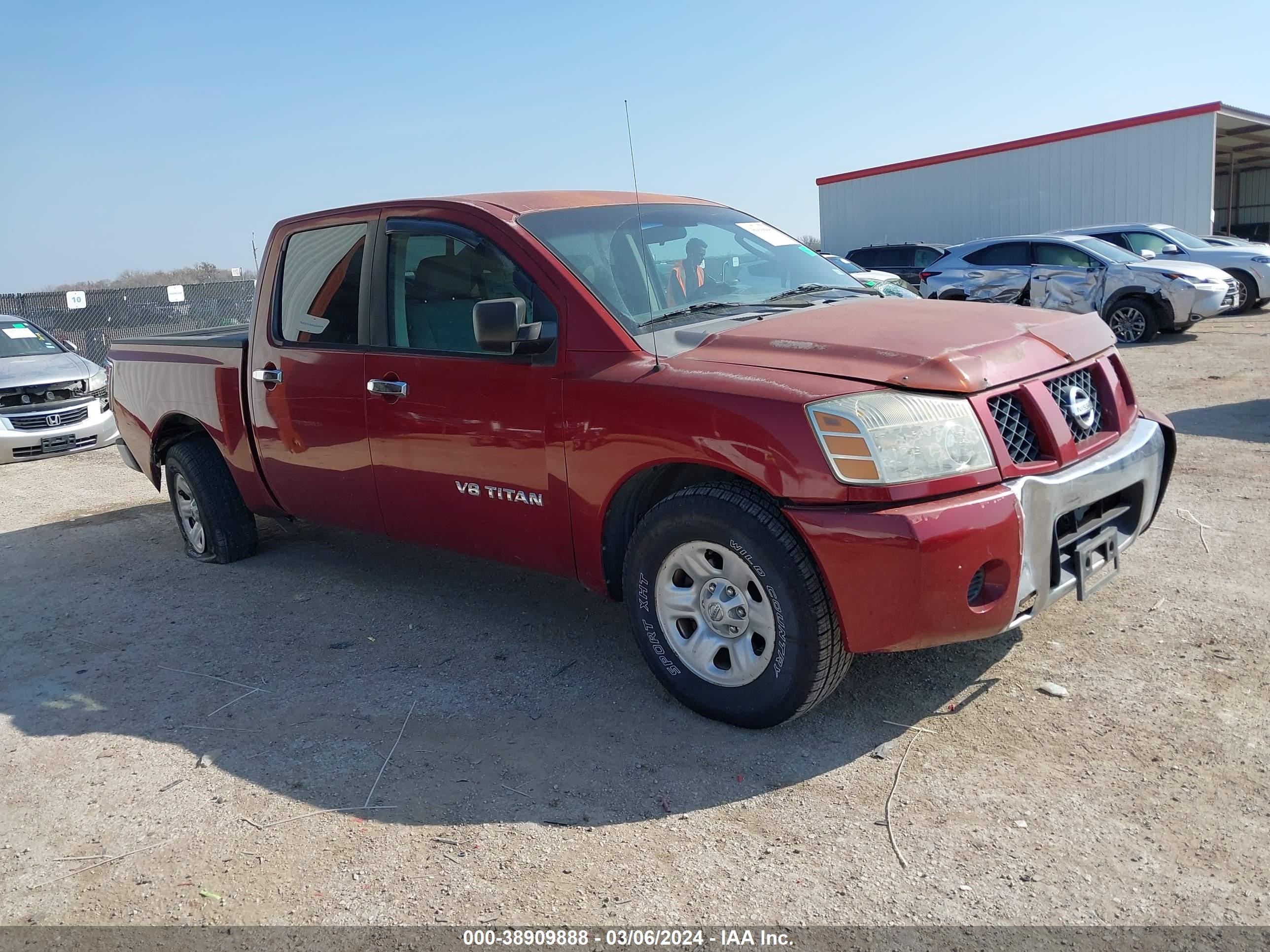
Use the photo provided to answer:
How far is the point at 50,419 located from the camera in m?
11.1

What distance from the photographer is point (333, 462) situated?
4.90 m

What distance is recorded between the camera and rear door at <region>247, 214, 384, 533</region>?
4738 millimetres

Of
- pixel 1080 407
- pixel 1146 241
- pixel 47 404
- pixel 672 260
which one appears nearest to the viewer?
pixel 1080 407

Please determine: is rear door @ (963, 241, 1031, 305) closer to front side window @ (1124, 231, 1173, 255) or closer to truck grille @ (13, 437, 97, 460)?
front side window @ (1124, 231, 1173, 255)

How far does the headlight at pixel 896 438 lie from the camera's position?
3.10 m

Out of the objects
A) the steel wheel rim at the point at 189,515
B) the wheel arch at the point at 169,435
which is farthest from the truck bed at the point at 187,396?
the steel wheel rim at the point at 189,515

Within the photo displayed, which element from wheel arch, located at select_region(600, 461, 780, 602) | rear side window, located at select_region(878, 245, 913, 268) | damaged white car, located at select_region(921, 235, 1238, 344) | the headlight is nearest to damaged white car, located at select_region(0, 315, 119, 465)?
wheel arch, located at select_region(600, 461, 780, 602)

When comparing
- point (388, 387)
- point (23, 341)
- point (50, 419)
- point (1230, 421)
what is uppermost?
point (23, 341)

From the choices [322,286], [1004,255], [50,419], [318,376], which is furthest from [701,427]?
[1004,255]

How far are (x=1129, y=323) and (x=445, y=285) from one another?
12655 millimetres

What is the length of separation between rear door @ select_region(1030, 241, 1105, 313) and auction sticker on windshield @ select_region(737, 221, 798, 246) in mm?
10313

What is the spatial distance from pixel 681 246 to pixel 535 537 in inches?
56.5

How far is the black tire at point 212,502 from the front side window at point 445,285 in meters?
2.08

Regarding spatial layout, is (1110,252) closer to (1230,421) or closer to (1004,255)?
(1004,255)
